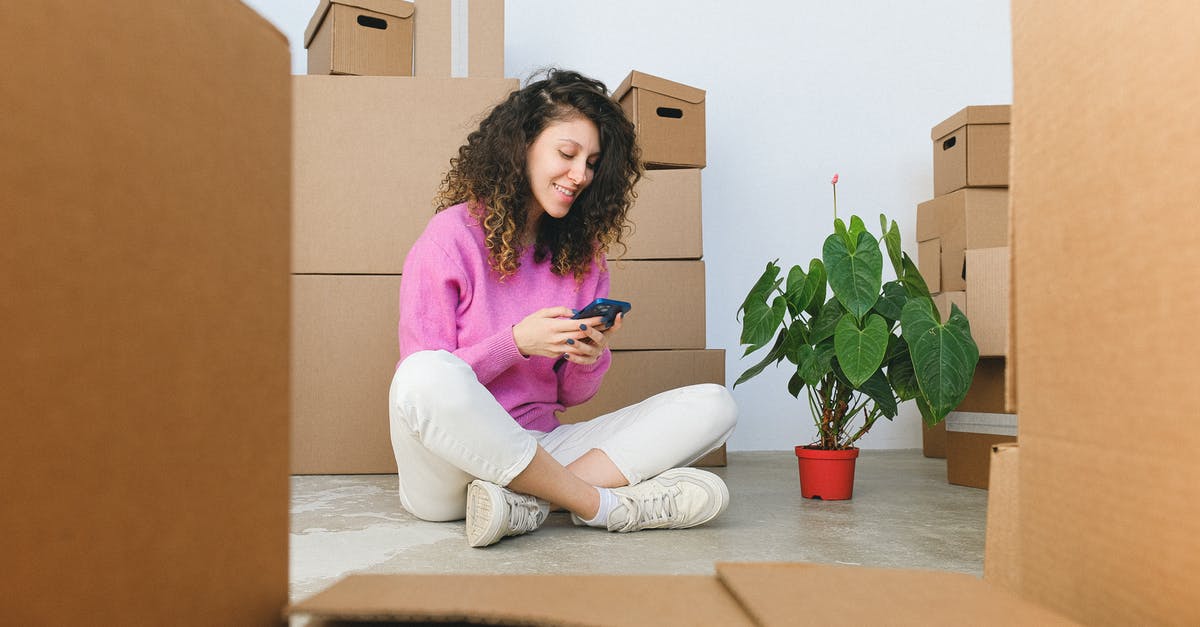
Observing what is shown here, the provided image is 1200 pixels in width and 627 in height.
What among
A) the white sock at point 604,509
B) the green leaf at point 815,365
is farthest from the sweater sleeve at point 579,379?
the green leaf at point 815,365

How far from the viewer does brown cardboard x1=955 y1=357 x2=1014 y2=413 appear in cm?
173

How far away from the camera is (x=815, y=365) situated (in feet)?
5.16

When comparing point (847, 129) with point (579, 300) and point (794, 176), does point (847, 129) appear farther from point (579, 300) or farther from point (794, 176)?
point (579, 300)

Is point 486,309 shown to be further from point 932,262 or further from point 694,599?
point 932,262

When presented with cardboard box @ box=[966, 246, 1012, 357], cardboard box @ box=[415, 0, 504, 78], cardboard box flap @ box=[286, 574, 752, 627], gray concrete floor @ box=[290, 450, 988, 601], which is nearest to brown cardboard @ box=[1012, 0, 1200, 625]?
cardboard box flap @ box=[286, 574, 752, 627]

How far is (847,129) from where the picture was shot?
8.52ft

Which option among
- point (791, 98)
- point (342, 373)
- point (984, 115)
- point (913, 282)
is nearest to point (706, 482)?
point (913, 282)

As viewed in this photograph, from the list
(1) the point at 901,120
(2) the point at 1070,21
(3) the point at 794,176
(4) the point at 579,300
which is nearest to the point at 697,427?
(4) the point at 579,300

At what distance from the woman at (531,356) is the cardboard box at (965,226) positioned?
41.0 inches

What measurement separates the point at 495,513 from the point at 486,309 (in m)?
0.36

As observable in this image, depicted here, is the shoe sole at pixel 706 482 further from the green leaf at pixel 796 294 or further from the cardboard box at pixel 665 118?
the cardboard box at pixel 665 118

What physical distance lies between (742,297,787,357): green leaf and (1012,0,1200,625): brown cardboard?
42.5 inches

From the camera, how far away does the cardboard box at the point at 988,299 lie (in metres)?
1.66

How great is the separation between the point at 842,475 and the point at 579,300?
573mm
